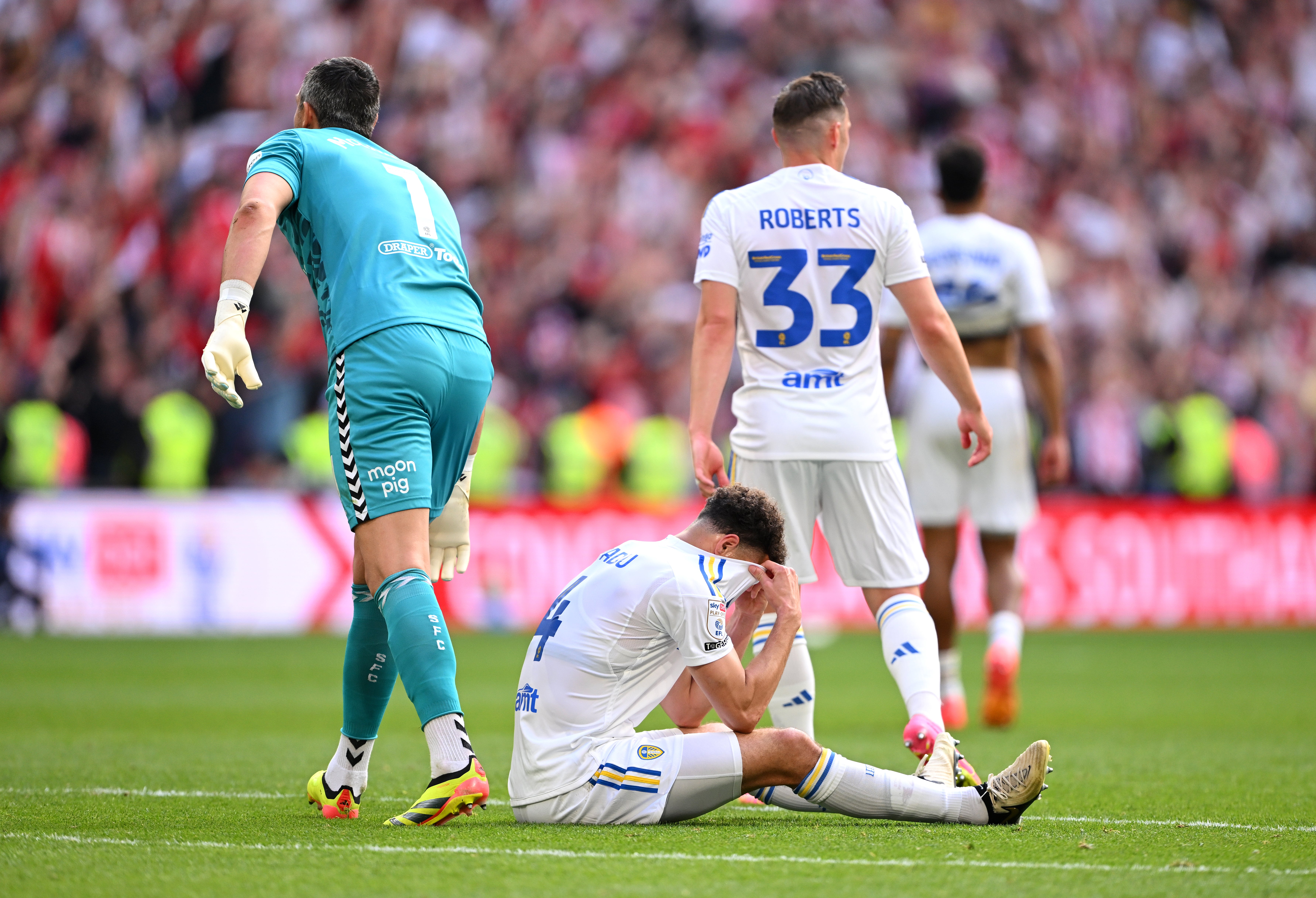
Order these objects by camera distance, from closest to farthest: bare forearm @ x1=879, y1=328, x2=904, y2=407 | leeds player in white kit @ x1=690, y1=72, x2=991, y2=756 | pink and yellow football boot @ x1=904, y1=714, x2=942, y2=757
→ pink and yellow football boot @ x1=904, y1=714, x2=942, y2=757, leeds player in white kit @ x1=690, y1=72, x2=991, y2=756, bare forearm @ x1=879, y1=328, x2=904, y2=407

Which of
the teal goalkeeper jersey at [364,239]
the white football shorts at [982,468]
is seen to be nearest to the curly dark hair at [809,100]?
the teal goalkeeper jersey at [364,239]

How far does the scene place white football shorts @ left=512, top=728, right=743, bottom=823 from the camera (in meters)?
4.55

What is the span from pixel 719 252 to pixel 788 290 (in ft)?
0.90

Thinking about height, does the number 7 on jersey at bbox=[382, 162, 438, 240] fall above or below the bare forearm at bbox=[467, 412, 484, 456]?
above

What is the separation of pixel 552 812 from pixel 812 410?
1650 millimetres

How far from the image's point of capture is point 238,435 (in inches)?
634

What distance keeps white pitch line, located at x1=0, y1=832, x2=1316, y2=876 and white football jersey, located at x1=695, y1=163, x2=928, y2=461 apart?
1723 millimetres

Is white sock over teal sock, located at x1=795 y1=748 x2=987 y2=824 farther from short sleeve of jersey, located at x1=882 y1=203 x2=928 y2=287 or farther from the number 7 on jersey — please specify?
the number 7 on jersey

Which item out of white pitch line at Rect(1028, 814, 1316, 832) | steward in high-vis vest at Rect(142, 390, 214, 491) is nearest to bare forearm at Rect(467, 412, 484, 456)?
white pitch line at Rect(1028, 814, 1316, 832)

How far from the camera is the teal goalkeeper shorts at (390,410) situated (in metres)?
4.61

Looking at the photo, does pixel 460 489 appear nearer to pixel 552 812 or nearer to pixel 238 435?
pixel 552 812

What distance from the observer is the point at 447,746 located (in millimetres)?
4449

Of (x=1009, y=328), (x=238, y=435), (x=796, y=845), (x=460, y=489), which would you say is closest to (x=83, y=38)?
(x=238, y=435)

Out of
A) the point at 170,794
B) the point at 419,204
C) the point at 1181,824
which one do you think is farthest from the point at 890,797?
the point at 170,794
